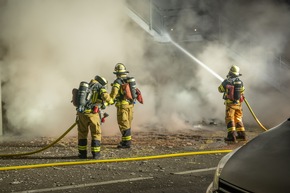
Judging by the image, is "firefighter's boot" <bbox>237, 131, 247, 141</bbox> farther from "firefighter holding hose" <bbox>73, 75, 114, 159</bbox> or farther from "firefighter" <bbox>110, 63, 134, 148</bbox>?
"firefighter holding hose" <bbox>73, 75, 114, 159</bbox>

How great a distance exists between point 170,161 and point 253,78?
28.2 ft

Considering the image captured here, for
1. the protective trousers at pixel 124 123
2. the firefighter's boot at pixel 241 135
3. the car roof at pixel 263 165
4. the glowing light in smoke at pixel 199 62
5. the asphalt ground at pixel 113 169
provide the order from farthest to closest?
the glowing light in smoke at pixel 199 62 → the firefighter's boot at pixel 241 135 → the protective trousers at pixel 124 123 → the asphalt ground at pixel 113 169 → the car roof at pixel 263 165

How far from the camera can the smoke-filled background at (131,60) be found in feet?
33.0

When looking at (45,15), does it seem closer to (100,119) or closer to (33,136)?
(33,136)

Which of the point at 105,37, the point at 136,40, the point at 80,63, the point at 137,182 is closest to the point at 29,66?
the point at 80,63

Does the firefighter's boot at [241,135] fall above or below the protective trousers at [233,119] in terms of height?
below

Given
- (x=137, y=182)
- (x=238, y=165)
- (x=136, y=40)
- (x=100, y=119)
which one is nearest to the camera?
(x=238, y=165)

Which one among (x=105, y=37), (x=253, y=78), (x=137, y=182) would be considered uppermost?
(x=105, y=37)

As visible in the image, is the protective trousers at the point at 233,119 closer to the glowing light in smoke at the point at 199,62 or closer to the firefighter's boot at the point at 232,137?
the firefighter's boot at the point at 232,137

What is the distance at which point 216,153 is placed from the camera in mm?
6957

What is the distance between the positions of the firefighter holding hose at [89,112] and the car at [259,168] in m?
3.84

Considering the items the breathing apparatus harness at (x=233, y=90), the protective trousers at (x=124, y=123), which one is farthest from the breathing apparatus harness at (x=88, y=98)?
the breathing apparatus harness at (x=233, y=90)

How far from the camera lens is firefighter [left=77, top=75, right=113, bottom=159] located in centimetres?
653

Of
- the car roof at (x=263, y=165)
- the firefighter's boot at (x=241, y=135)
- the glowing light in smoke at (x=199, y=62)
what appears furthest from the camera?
the glowing light in smoke at (x=199, y=62)
